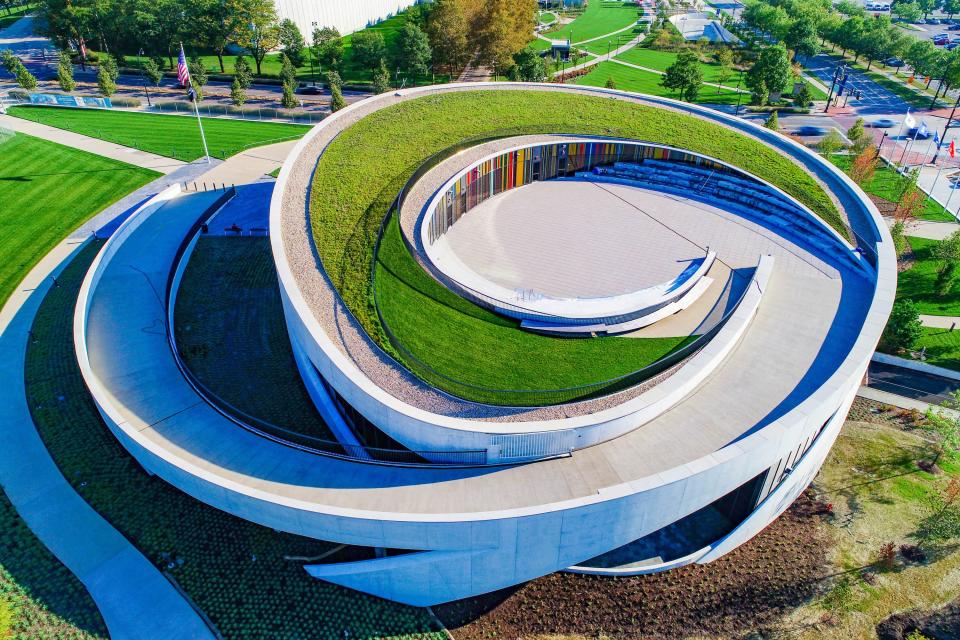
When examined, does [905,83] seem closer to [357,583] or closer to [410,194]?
[410,194]

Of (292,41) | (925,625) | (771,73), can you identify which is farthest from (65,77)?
(925,625)

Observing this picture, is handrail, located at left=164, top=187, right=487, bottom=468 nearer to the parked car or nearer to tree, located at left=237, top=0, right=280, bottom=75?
tree, located at left=237, top=0, right=280, bottom=75

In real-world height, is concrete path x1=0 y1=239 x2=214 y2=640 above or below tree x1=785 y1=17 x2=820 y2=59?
below

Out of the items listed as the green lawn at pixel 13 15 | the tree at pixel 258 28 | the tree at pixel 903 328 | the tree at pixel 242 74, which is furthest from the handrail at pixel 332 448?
the green lawn at pixel 13 15

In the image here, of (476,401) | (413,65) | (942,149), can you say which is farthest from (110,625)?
(942,149)

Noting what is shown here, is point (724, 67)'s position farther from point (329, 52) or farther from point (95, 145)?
point (95, 145)

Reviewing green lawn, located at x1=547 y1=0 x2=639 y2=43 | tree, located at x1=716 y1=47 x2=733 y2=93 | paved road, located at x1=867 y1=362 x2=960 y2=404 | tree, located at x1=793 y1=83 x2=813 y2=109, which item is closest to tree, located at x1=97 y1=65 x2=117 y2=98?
green lawn, located at x1=547 y1=0 x2=639 y2=43

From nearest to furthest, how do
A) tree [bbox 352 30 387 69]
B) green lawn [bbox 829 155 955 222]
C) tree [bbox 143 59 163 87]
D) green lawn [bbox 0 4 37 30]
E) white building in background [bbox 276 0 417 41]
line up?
green lawn [bbox 829 155 955 222] < tree [bbox 143 59 163 87] < tree [bbox 352 30 387 69] < white building in background [bbox 276 0 417 41] < green lawn [bbox 0 4 37 30]
